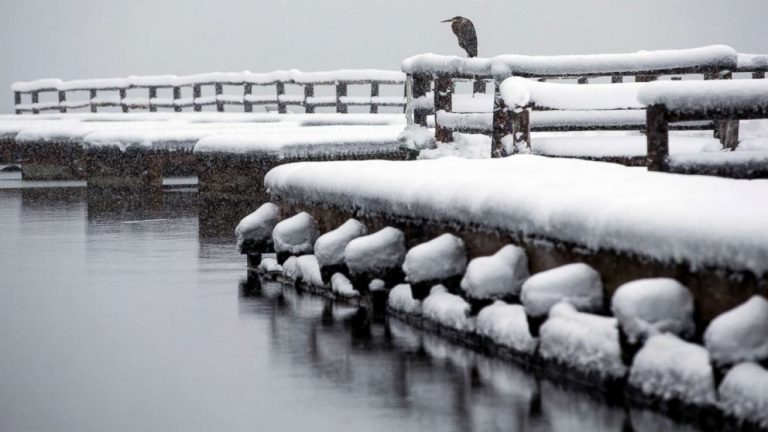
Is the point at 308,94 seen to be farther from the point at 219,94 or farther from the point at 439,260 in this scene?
the point at 439,260

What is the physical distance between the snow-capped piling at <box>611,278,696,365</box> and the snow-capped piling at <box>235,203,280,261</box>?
209 inches

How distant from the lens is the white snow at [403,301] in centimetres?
798

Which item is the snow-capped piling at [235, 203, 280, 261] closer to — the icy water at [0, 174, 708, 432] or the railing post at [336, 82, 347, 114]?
the icy water at [0, 174, 708, 432]

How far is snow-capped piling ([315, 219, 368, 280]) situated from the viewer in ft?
28.6

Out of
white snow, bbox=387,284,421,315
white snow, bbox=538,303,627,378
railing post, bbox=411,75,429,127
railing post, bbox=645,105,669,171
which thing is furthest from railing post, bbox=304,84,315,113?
white snow, bbox=538,303,627,378

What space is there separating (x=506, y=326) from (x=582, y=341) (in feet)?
2.86

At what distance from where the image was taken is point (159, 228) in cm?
1425

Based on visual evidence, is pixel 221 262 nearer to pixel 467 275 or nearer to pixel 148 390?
pixel 467 275

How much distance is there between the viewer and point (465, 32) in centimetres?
1778

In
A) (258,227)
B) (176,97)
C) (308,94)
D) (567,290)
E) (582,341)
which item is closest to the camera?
(582,341)

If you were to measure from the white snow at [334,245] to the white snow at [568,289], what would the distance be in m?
2.60

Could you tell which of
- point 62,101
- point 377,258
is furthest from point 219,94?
point 377,258

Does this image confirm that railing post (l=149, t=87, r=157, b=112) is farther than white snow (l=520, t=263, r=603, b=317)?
Yes

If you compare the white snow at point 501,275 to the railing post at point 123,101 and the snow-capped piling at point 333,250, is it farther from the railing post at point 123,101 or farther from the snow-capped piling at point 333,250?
the railing post at point 123,101
